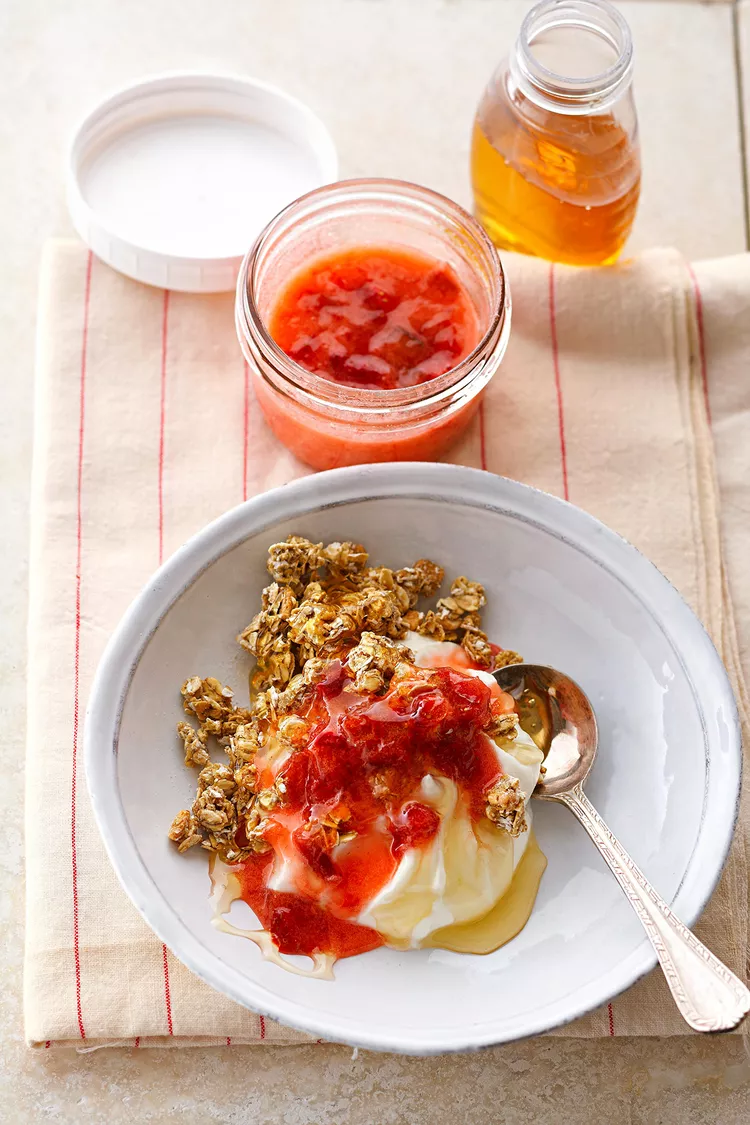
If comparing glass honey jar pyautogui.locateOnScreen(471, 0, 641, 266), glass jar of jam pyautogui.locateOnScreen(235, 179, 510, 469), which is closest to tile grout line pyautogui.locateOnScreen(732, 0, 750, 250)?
glass honey jar pyautogui.locateOnScreen(471, 0, 641, 266)

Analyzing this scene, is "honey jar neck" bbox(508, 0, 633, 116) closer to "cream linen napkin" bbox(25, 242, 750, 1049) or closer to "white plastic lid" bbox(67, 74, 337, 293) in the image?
"cream linen napkin" bbox(25, 242, 750, 1049)

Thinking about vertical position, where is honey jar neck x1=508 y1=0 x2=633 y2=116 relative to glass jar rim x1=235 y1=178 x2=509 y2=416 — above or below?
above

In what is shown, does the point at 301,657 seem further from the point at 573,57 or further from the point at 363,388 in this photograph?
the point at 573,57

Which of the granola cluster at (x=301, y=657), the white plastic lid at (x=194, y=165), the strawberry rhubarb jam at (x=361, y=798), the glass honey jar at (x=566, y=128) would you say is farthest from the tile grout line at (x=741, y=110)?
the strawberry rhubarb jam at (x=361, y=798)

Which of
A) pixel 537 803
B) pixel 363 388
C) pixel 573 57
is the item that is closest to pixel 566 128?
pixel 573 57

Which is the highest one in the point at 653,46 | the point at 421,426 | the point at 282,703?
the point at 653,46

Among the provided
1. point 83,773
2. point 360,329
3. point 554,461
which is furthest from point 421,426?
point 83,773

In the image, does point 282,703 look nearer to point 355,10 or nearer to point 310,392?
point 310,392
